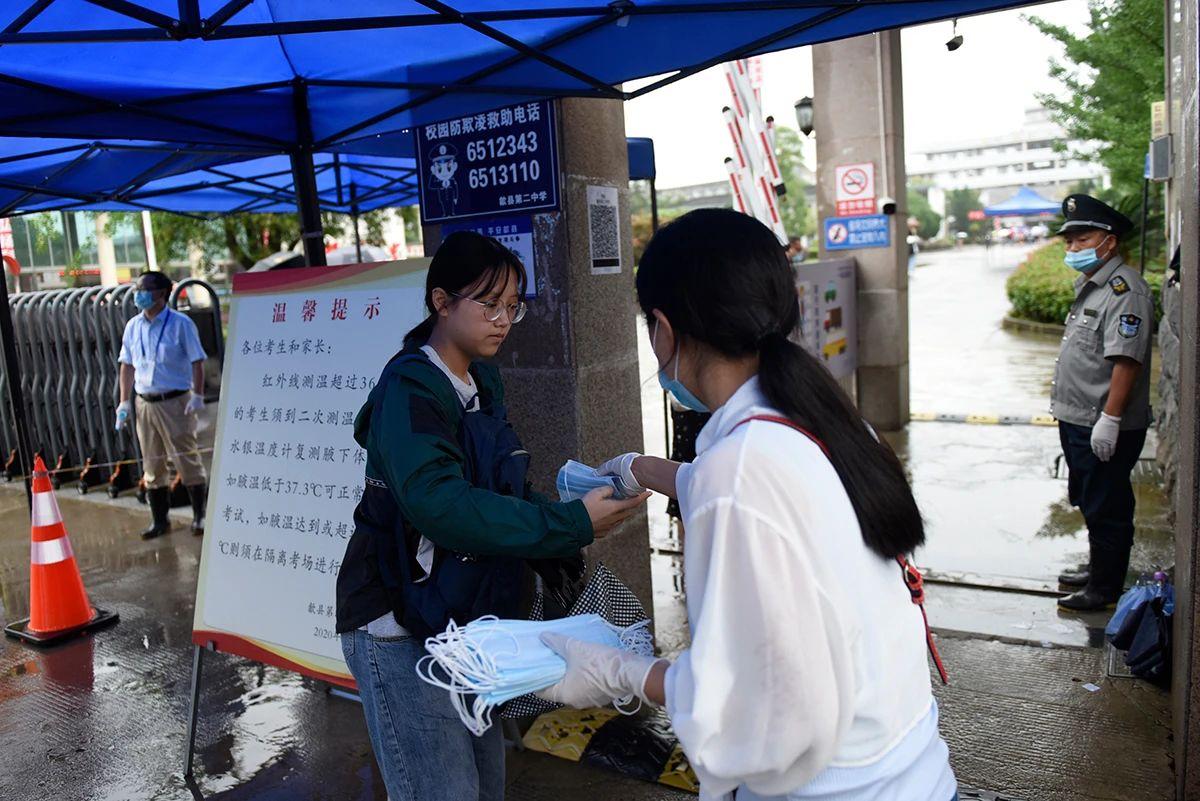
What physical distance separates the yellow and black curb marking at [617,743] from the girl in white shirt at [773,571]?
213cm

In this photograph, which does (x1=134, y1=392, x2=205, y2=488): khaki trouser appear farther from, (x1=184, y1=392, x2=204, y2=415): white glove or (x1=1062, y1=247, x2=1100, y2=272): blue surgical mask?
(x1=1062, y1=247, x2=1100, y2=272): blue surgical mask

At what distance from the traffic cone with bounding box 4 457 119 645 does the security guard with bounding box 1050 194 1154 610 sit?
554 cm

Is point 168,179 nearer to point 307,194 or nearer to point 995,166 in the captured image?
point 307,194

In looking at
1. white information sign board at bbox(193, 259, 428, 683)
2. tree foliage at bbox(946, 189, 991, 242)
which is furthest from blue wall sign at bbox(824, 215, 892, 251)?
tree foliage at bbox(946, 189, 991, 242)

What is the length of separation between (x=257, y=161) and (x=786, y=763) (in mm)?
7145

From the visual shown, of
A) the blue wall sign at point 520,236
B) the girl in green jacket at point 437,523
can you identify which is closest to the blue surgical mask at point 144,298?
the blue wall sign at point 520,236

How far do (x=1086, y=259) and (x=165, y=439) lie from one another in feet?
21.2

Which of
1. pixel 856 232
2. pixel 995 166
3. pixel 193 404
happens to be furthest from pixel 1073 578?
pixel 995 166

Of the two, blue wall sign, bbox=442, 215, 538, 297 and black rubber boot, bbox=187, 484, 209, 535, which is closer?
blue wall sign, bbox=442, 215, 538, 297

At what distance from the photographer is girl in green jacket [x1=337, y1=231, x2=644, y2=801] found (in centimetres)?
186

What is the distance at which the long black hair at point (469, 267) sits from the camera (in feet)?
6.81

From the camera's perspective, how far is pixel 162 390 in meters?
7.14

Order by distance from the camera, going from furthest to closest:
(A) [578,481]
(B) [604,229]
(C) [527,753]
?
(B) [604,229]
(C) [527,753]
(A) [578,481]

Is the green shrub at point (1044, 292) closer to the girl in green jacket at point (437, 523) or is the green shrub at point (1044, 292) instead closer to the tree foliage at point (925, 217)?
the girl in green jacket at point (437, 523)
